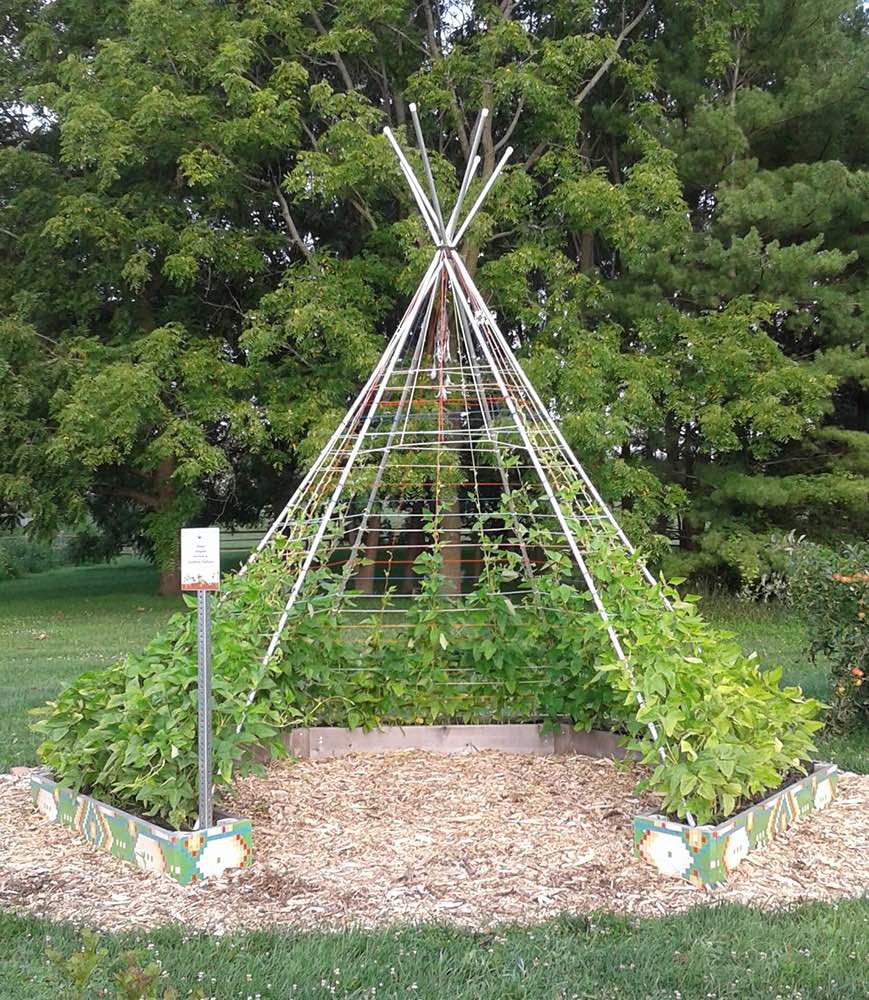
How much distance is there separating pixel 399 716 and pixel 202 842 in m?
2.04

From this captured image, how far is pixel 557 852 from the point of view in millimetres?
3865

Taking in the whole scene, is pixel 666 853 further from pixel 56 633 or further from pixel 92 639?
pixel 56 633

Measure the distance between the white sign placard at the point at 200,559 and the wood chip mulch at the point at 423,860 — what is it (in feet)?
3.42

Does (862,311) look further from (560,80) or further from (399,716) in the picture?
(399,716)

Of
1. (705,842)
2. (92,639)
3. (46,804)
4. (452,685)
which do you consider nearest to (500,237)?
(92,639)

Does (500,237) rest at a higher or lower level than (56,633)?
higher

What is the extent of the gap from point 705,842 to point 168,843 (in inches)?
73.7

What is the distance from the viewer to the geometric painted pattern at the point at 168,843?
3531 mm

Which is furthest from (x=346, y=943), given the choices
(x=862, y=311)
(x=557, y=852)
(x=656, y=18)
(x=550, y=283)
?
(x=656, y=18)

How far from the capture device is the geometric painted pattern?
139 inches

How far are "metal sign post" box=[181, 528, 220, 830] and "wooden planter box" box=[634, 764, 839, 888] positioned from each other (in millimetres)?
1563

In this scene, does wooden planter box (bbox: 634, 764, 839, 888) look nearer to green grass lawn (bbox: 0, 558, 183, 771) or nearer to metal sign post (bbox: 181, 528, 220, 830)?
metal sign post (bbox: 181, 528, 220, 830)

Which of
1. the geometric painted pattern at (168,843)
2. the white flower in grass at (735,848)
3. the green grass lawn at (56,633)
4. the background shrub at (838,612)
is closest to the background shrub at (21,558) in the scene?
the green grass lawn at (56,633)

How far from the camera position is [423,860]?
3801mm
